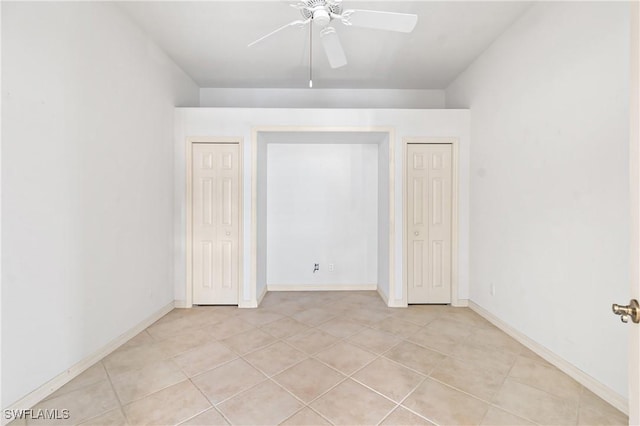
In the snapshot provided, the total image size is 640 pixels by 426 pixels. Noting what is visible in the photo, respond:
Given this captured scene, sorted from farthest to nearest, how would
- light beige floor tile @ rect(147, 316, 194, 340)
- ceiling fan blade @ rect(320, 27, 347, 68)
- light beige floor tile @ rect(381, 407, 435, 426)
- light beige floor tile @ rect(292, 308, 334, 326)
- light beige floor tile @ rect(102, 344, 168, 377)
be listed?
light beige floor tile @ rect(292, 308, 334, 326), light beige floor tile @ rect(147, 316, 194, 340), light beige floor tile @ rect(102, 344, 168, 377), ceiling fan blade @ rect(320, 27, 347, 68), light beige floor tile @ rect(381, 407, 435, 426)

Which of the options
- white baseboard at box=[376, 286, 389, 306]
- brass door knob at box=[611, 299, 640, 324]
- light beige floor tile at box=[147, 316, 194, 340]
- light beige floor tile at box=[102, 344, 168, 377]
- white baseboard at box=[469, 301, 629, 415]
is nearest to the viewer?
brass door knob at box=[611, 299, 640, 324]

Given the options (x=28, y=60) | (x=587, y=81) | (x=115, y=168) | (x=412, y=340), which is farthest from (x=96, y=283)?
(x=587, y=81)

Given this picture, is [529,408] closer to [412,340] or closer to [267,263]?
[412,340]

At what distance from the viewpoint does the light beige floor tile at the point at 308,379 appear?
187cm

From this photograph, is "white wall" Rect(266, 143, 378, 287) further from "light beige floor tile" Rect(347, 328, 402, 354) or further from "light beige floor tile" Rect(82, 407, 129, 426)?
"light beige floor tile" Rect(82, 407, 129, 426)

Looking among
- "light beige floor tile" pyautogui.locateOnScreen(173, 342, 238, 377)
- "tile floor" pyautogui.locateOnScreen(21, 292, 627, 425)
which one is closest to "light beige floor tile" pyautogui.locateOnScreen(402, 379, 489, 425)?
"tile floor" pyautogui.locateOnScreen(21, 292, 627, 425)

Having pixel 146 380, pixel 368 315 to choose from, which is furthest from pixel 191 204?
pixel 368 315

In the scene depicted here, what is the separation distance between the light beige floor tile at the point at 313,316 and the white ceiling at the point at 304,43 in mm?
3016

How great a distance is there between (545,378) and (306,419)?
1778 millimetres

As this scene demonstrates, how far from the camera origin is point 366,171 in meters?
4.20

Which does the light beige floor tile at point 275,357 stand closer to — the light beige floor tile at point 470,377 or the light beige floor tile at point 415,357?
the light beige floor tile at point 415,357

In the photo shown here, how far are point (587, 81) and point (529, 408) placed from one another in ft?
7.27

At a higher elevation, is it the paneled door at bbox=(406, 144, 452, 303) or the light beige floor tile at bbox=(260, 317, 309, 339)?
the paneled door at bbox=(406, 144, 452, 303)

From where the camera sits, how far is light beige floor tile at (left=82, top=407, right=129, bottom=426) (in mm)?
1604
